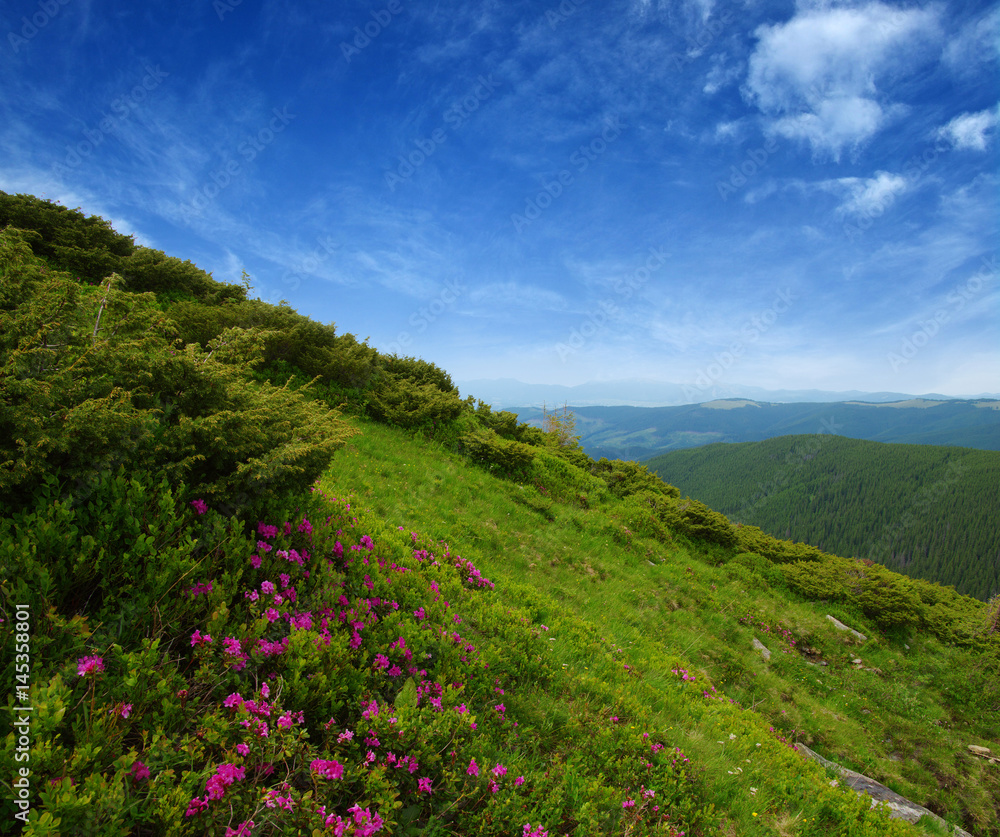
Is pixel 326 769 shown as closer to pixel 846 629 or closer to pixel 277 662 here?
pixel 277 662

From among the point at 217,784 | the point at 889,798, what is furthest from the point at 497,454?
the point at 217,784

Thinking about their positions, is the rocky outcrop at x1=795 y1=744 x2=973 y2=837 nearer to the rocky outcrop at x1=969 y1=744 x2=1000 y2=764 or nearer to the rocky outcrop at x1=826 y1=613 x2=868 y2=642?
the rocky outcrop at x1=969 y1=744 x2=1000 y2=764

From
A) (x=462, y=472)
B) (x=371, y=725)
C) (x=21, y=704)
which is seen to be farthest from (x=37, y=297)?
(x=462, y=472)

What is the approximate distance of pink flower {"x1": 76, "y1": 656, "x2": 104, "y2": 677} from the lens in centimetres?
219

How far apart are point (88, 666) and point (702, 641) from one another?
10700 millimetres

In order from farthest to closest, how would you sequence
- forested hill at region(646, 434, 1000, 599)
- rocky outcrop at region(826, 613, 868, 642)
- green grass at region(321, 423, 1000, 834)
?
forested hill at region(646, 434, 1000, 599)
rocky outcrop at region(826, 613, 868, 642)
green grass at region(321, 423, 1000, 834)

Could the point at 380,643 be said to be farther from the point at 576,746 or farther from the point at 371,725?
the point at 576,746

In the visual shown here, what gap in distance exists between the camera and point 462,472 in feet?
41.9

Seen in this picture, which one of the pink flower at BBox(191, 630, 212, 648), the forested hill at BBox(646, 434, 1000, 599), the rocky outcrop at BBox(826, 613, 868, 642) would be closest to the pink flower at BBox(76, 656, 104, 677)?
the pink flower at BBox(191, 630, 212, 648)

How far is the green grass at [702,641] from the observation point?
19.6 ft

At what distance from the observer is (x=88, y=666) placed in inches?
86.5

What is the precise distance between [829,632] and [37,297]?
18127mm

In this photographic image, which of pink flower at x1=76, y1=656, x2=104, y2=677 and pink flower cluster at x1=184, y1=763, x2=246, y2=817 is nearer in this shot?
pink flower cluster at x1=184, y1=763, x2=246, y2=817

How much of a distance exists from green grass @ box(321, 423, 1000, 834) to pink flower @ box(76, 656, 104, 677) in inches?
166
